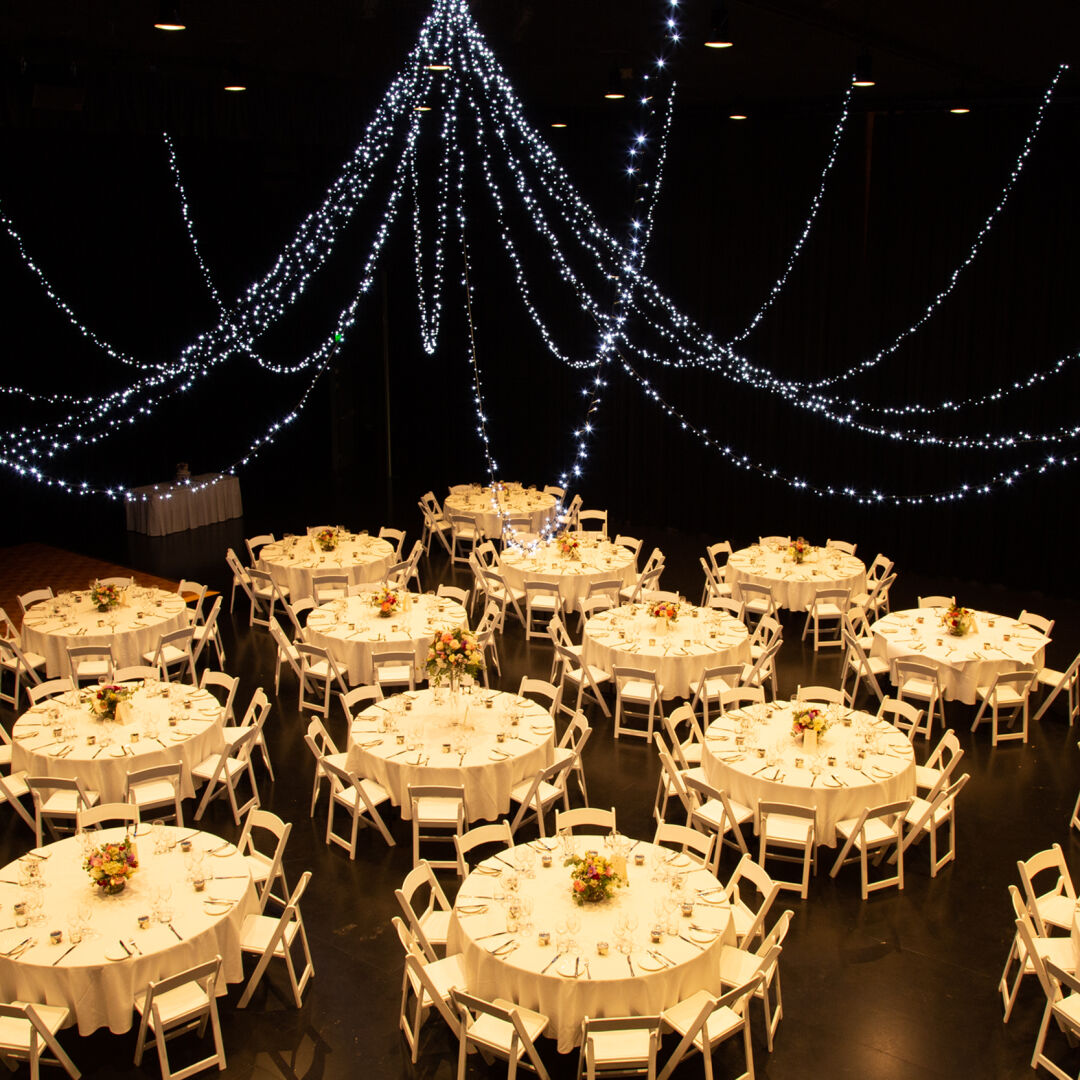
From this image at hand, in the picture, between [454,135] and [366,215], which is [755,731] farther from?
[366,215]

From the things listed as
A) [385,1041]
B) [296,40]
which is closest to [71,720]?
[385,1041]

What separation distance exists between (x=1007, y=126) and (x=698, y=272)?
13.9ft

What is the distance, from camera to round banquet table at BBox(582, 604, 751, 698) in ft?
31.3

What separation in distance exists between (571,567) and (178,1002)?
703cm

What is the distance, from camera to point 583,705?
10.2 metres

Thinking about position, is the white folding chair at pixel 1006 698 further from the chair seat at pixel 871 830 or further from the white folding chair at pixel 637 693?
the white folding chair at pixel 637 693

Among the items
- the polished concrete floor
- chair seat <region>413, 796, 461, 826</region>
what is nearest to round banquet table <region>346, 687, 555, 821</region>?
chair seat <region>413, 796, 461, 826</region>

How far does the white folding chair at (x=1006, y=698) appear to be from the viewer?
912 centimetres

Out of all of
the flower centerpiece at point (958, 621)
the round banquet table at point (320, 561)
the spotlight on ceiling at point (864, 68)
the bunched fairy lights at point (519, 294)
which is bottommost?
the round banquet table at point (320, 561)

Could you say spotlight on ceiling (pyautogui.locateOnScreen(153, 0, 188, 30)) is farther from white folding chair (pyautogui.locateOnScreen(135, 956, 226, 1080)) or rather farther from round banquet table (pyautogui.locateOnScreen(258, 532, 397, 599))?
white folding chair (pyautogui.locateOnScreen(135, 956, 226, 1080))

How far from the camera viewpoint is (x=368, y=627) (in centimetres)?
1011

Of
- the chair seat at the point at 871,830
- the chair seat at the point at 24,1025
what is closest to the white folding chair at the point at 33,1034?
the chair seat at the point at 24,1025

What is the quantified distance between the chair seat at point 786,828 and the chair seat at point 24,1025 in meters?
4.07

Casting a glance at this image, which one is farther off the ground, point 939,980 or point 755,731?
point 755,731
